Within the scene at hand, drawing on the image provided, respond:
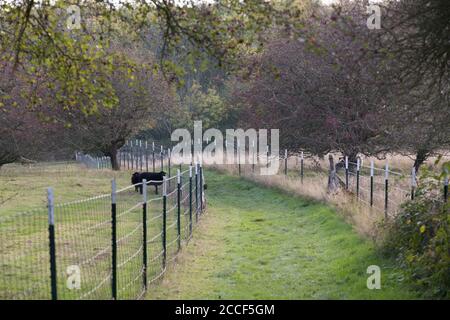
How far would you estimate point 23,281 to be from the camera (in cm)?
980

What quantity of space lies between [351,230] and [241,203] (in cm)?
824

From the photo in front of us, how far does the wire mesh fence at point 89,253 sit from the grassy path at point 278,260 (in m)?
0.48

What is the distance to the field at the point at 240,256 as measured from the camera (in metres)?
9.23

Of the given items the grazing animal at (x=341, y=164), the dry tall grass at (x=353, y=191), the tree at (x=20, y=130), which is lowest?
the dry tall grass at (x=353, y=191)

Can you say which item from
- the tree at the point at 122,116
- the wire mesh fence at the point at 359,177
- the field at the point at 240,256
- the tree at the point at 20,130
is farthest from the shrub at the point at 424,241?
the tree at the point at 122,116

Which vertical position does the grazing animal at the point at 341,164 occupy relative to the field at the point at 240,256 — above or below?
above

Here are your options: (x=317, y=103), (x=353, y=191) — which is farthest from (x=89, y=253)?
(x=317, y=103)

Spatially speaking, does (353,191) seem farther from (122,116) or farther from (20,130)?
(122,116)

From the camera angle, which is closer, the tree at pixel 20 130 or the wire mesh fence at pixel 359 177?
the wire mesh fence at pixel 359 177

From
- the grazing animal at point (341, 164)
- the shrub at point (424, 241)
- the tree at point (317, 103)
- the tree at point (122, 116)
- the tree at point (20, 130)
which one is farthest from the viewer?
the tree at point (122, 116)

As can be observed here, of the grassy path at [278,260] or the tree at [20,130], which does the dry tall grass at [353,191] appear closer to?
the grassy path at [278,260]

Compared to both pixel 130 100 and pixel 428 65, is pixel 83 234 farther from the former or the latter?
pixel 130 100

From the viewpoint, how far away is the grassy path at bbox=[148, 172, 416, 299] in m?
9.18
